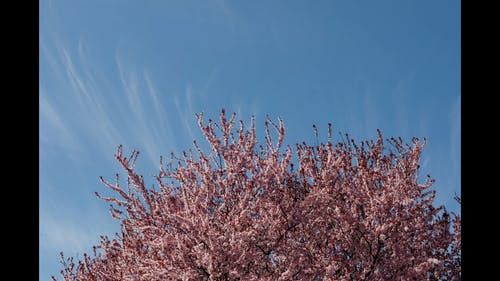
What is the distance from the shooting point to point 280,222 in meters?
12.6

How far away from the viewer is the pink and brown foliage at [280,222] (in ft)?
38.1

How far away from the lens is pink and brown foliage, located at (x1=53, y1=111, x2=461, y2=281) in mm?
11602
